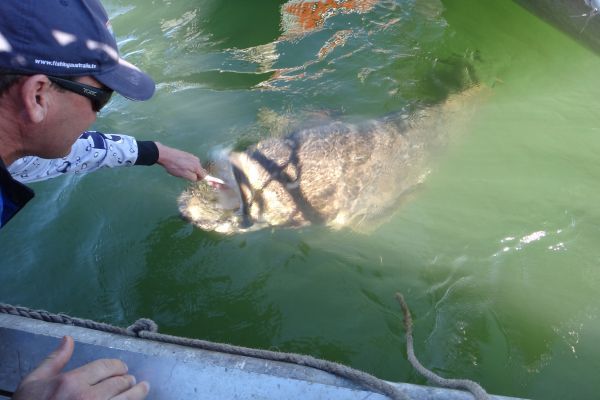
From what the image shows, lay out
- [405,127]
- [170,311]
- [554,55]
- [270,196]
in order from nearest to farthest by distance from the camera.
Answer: [170,311]
[270,196]
[405,127]
[554,55]

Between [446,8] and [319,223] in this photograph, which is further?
[446,8]

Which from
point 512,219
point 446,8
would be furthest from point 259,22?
point 512,219

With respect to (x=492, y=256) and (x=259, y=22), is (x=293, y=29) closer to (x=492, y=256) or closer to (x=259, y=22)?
(x=259, y=22)

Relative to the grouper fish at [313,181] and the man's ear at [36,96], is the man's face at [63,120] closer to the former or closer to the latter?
the man's ear at [36,96]

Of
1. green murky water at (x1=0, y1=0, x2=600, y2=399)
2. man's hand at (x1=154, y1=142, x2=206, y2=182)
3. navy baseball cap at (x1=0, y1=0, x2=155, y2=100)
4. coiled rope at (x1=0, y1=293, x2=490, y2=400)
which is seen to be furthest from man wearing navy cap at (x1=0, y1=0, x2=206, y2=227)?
green murky water at (x1=0, y1=0, x2=600, y2=399)

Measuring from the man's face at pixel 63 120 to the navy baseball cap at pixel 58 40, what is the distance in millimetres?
82

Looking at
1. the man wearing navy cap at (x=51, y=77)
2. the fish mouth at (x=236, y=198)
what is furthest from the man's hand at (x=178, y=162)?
the man wearing navy cap at (x=51, y=77)

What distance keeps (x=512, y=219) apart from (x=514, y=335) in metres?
1.17

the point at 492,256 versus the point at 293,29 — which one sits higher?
the point at 293,29

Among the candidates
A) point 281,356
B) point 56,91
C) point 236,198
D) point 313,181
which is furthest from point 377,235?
point 56,91

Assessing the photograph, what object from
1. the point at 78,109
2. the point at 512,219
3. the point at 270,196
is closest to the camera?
the point at 78,109

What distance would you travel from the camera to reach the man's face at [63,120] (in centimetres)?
196

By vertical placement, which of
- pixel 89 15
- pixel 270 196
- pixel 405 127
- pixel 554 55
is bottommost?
pixel 270 196

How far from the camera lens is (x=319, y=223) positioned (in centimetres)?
384
